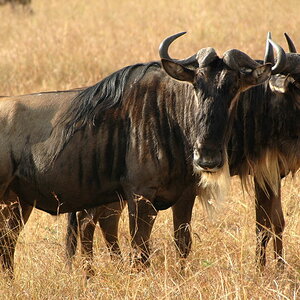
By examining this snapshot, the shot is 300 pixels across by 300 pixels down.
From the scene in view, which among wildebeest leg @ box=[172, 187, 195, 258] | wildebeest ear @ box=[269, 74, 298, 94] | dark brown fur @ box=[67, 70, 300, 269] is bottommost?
wildebeest leg @ box=[172, 187, 195, 258]

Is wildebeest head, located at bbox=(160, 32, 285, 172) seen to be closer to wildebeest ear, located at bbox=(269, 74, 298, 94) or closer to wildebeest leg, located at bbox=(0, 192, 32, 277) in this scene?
wildebeest ear, located at bbox=(269, 74, 298, 94)

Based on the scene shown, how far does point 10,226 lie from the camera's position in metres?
4.83

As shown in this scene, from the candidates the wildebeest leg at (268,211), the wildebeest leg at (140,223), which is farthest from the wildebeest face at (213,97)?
the wildebeest leg at (268,211)

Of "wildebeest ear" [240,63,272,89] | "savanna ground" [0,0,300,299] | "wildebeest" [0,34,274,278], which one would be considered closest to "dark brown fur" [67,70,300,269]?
"savanna ground" [0,0,300,299]

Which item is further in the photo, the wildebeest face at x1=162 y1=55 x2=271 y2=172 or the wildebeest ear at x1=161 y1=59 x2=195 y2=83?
the wildebeest ear at x1=161 y1=59 x2=195 y2=83

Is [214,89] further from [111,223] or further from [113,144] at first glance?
[111,223]

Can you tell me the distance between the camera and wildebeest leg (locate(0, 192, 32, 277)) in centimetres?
461

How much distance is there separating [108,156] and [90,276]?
690 mm

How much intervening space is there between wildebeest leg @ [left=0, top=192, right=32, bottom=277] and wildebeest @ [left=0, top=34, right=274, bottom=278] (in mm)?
19

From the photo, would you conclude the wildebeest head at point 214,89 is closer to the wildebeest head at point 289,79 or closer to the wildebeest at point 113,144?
the wildebeest at point 113,144

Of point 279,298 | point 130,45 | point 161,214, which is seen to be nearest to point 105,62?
point 130,45

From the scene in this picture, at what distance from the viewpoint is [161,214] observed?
557 centimetres

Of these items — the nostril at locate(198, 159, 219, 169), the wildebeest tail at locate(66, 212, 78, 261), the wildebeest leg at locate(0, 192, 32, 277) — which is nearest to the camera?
the nostril at locate(198, 159, 219, 169)

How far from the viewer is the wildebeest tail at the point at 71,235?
4.88 meters
